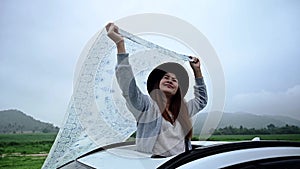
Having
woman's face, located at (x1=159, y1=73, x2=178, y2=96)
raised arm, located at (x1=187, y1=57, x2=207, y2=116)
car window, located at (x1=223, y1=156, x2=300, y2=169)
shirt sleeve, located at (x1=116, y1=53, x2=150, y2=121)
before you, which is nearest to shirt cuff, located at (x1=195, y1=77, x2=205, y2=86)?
raised arm, located at (x1=187, y1=57, x2=207, y2=116)

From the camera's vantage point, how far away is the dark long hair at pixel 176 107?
1.58 meters

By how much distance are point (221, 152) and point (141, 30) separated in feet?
2.36

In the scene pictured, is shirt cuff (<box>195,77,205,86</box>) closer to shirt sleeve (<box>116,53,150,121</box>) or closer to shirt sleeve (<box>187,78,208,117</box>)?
shirt sleeve (<box>187,78,208,117</box>)

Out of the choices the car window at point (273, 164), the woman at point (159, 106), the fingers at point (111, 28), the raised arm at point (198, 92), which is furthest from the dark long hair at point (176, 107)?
the car window at point (273, 164)

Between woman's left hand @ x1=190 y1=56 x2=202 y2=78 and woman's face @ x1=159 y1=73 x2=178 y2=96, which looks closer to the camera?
woman's face @ x1=159 y1=73 x2=178 y2=96

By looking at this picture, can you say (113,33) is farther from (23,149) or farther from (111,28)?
(23,149)

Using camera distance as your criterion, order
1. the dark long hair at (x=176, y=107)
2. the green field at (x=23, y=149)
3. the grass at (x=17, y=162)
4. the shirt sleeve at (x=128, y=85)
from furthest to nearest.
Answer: the grass at (x=17, y=162), the green field at (x=23, y=149), the dark long hair at (x=176, y=107), the shirt sleeve at (x=128, y=85)

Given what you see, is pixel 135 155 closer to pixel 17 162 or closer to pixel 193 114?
pixel 193 114

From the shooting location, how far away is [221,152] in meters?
1.12

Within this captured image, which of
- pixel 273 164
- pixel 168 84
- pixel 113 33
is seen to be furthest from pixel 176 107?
pixel 273 164

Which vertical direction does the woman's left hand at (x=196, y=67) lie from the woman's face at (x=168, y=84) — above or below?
above

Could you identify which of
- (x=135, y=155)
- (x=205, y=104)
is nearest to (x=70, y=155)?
(x=135, y=155)

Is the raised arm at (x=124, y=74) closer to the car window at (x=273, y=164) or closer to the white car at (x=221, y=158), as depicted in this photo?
the white car at (x=221, y=158)

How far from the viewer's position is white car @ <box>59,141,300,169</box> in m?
1.05
